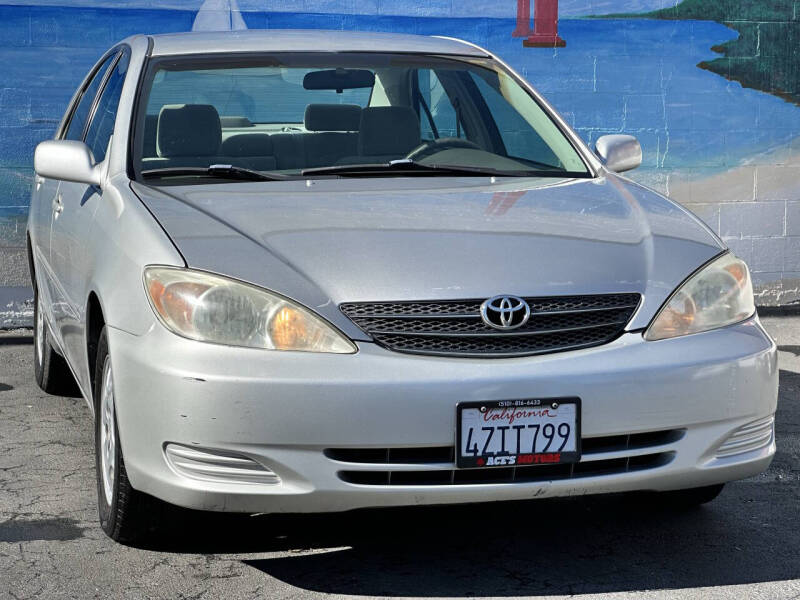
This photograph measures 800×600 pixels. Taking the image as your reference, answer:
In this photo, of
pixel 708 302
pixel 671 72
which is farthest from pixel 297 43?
pixel 671 72

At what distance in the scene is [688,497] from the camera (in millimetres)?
4156

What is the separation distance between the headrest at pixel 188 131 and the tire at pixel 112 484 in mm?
825

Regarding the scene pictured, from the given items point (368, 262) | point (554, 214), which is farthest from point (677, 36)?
point (368, 262)

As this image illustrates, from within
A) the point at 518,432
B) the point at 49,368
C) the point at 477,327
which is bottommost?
the point at 49,368

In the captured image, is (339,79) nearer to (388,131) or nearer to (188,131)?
(388,131)

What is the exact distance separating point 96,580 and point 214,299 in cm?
87

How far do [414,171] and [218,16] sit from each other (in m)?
4.00

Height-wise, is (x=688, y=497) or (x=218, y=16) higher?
(x=218, y=16)

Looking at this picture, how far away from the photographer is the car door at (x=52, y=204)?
503 centimetres

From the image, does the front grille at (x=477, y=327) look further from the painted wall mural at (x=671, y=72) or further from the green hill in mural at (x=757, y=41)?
the green hill in mural at (x=757, y=41)

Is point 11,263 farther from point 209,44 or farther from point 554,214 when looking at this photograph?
point 554,214

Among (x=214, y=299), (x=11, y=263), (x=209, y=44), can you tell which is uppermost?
(x=209, y=44)

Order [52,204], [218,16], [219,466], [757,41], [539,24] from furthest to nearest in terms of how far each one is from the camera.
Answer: [757,41], [539,24], [218,16], [52,204], [219,466]

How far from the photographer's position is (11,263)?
769cm
